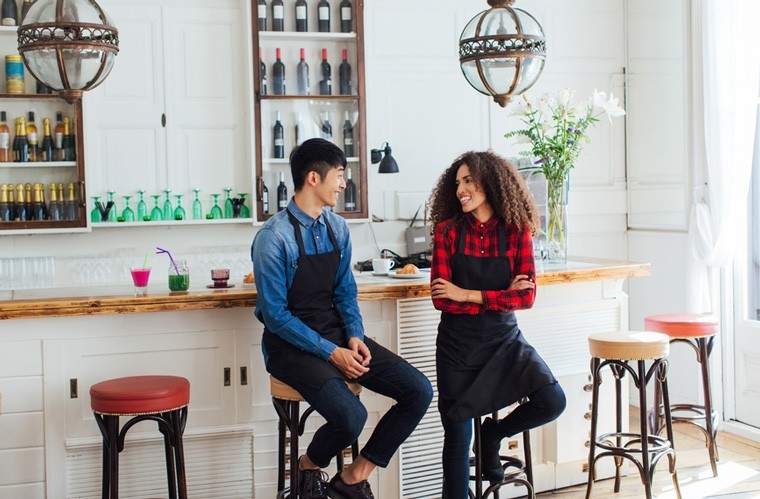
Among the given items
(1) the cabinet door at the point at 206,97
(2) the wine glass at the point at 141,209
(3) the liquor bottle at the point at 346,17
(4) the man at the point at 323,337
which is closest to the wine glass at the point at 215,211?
(1) the cabinet door at the point at 206,97

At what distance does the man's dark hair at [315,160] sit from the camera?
3391 millimetres

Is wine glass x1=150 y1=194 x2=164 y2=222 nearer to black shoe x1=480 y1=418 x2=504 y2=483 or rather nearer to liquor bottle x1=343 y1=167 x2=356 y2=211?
liquor bottle x1=343 y1=167 x2=356 y2=211

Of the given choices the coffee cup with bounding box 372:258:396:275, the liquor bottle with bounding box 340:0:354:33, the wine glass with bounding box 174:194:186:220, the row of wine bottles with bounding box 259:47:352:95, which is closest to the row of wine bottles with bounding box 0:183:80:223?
the wine glass with bounding box 174:194:186:220

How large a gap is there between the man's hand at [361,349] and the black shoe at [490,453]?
55 centimetres

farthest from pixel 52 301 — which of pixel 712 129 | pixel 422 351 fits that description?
pixel 712 129

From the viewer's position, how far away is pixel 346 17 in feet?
18.8

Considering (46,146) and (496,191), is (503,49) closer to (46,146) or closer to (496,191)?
(496,191)

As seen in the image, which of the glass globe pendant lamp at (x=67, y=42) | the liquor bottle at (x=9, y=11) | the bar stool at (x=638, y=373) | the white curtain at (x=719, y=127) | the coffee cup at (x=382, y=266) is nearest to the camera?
the glass globe pendant lamp at (x=67, y=42)

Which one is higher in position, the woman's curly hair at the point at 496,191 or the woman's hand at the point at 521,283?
the woman's curly hair at the point at 496,191

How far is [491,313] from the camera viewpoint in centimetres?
341

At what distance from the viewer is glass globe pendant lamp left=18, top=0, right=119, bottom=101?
300 centimetres

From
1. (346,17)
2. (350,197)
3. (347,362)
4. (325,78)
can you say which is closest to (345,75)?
(325,78)

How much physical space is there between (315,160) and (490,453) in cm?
132

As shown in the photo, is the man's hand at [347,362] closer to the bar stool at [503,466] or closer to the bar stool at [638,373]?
the bar stool at [503,466]
